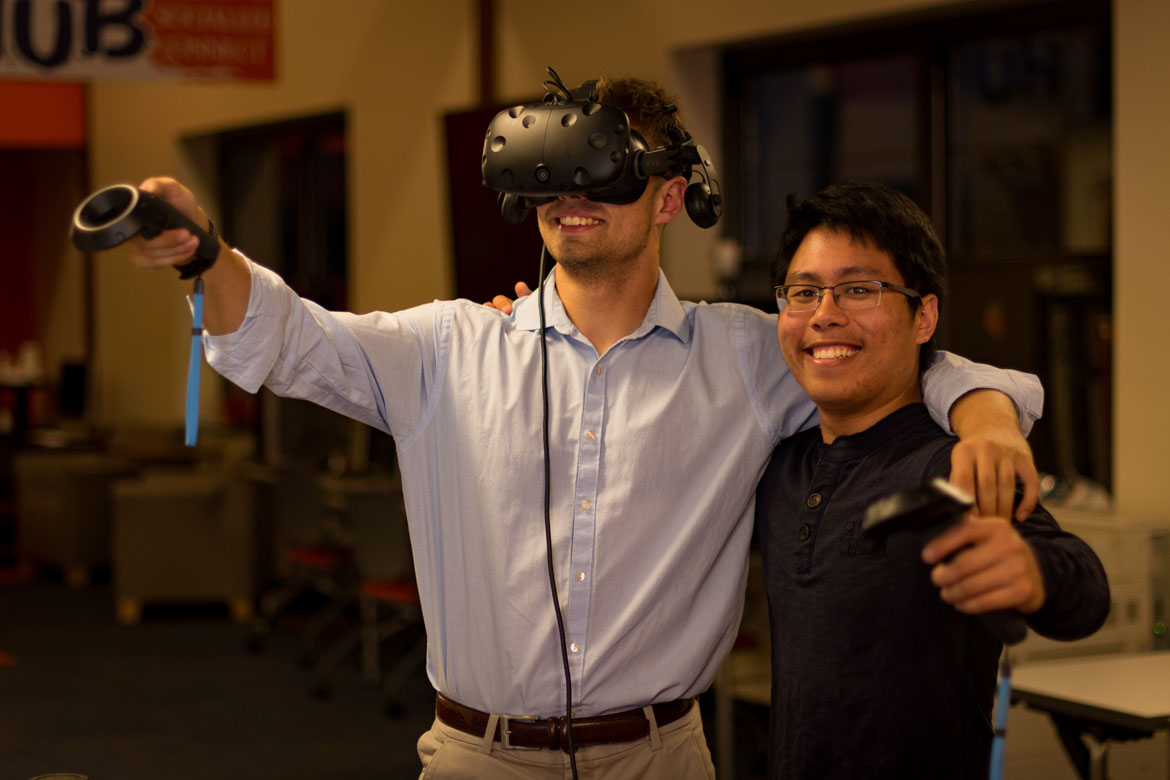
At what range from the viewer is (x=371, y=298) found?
718cm

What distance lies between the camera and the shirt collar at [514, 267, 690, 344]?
6.05 ft

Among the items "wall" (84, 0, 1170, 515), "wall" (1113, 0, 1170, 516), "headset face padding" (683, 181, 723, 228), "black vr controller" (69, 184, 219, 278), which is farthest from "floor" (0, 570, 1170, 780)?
"black vr controller" (69, 184, 219, 278)

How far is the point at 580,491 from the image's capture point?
177 centimetres

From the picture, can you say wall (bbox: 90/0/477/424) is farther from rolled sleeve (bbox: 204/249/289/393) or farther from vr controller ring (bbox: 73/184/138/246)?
vr controller ring (bbox: 73/184/138/246)

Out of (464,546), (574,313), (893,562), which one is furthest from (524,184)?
→ (893,562)

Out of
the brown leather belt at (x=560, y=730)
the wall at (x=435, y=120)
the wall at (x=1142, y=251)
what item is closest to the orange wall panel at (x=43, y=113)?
the wall at (x=435, y=120)

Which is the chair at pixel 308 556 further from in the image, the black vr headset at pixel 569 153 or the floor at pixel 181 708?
the black vr headset at pixel 569 153

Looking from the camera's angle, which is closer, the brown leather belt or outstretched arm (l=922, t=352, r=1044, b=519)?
outstretched arm (l=922, t=352, r=1044, b=519)

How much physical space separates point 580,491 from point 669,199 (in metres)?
0.45

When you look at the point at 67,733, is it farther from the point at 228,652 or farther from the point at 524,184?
the point at 524,184

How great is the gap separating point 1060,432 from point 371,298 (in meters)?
3.85

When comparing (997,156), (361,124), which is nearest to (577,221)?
(997,156)

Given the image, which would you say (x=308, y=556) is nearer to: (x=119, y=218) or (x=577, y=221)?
(x=577, y=221)

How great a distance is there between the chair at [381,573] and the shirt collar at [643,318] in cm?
330
